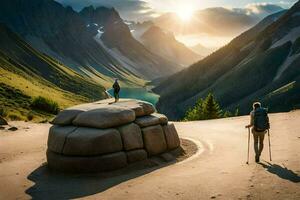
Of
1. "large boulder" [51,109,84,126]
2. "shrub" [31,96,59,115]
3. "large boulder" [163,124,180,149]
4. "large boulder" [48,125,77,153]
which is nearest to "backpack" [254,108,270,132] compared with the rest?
"large boulder" [163,124,180,149]

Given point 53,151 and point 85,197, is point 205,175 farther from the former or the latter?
point 53,151

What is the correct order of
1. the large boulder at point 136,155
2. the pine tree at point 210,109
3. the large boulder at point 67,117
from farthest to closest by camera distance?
the pine tree at point 210,109, the large boulder at point 67,117, the large boulder at point 136,155

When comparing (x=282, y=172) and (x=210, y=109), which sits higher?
(x=210, y=109)

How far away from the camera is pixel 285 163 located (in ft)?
64.0

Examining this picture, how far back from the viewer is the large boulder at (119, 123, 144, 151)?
79.4ft

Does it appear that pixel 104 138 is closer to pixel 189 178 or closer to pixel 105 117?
pixel 105 117

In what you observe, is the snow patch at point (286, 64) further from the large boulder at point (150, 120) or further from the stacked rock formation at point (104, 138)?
the stacked rock formation at point (104, 138)

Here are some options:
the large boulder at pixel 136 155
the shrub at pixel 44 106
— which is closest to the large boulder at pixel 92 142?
the large boulder at pixel 136 155

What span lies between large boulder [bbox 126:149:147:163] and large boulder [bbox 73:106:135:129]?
1836mm

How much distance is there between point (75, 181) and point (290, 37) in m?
173

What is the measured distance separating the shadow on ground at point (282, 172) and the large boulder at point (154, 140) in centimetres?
781

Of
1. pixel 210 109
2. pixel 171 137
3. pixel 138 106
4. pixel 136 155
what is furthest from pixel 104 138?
pixel 210 109

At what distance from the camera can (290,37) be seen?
179 meters

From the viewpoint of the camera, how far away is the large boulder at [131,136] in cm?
2420
